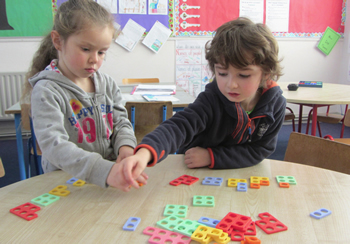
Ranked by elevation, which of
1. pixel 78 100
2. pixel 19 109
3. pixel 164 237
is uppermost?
pixel 78 100

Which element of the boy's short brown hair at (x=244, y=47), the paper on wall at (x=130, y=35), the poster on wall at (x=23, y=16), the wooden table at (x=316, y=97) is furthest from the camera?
the paper on wall at (x=130, y=35)

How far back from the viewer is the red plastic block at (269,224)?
677mm

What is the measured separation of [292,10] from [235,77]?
12.5ft

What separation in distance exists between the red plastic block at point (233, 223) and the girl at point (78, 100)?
0.26 metres

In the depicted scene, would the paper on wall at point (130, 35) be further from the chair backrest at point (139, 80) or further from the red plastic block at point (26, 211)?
the red plastic block at point (26, 211)

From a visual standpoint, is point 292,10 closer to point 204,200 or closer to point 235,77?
point 235,77

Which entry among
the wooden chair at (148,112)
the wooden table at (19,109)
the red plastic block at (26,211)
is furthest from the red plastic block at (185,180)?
the wooden table at (19,109)

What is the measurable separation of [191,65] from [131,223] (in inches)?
145

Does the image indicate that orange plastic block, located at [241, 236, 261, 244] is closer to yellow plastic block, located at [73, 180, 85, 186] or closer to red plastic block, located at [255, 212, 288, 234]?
red plastic block, located at [255, 212, 288, 234]

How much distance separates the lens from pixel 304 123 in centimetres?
464

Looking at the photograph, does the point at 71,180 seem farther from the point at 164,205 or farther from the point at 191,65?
the point at 191,65

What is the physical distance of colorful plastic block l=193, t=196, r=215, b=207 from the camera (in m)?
0.79

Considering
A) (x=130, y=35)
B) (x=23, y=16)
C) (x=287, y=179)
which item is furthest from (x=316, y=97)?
(x=23, y=16)

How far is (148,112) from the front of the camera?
2123mm
